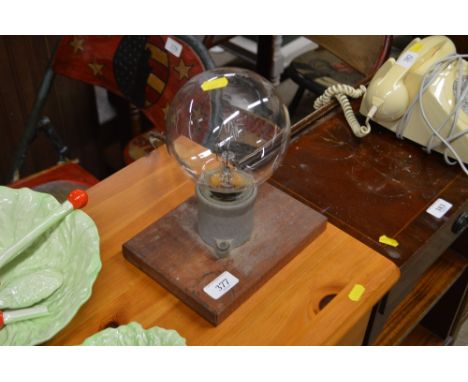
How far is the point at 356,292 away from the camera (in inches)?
33.7

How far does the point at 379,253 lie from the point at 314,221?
0.37ft

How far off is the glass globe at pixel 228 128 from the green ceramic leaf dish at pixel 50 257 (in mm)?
195

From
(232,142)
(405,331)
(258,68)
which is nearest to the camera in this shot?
(232,142)

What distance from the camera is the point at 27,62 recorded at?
1861 millimetres

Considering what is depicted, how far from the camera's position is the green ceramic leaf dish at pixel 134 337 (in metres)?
0.73

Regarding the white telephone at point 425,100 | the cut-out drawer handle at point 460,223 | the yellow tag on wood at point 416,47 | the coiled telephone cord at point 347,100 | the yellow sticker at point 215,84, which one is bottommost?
the cut-out drawer handle at point 460,223

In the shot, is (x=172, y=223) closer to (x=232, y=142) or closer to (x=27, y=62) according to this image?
(x=232, y=142)

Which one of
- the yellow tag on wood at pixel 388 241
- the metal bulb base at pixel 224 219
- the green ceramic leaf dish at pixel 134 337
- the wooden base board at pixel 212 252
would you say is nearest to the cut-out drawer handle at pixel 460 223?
the yellow tag on wood at pixel 388 241

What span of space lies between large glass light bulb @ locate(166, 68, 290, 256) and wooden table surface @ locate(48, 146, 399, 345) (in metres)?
0.10

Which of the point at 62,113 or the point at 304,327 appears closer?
the point at 304,327

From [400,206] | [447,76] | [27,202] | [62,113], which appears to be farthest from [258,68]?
[27,202]

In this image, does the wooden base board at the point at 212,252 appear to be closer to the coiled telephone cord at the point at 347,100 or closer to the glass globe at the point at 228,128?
the glass globe at the point at 228,128

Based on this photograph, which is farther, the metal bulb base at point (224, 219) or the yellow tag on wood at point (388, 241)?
the yellow tag on wood at point (388, 241)

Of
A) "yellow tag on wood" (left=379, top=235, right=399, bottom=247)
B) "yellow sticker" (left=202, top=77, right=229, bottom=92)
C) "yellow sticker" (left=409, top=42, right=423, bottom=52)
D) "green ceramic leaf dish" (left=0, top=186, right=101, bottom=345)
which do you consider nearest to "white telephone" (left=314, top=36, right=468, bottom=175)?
"yellow sticker" (left=409, top=42, right=423, bottom=52)
